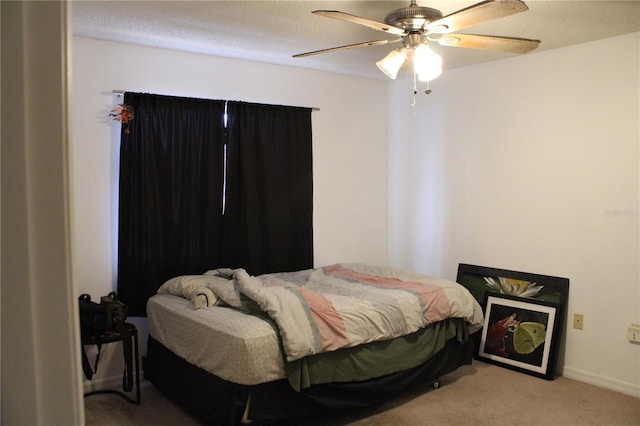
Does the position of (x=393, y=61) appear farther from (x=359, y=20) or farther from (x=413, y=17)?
(x=359, y=20)

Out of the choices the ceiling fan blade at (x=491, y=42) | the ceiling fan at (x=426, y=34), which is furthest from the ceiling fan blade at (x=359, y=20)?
the ceiling fan blade at (x=491, y=42)

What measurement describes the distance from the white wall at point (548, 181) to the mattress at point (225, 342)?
2361 mm

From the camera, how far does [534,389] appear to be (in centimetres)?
373

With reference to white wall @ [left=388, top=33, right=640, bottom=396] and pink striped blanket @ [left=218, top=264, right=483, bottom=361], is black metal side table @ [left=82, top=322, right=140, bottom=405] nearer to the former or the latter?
pink striped blanket @ [left=218, top=264, right=483, bottom=361]

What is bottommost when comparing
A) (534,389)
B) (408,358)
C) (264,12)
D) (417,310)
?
(534,389)

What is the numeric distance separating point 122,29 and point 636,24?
3259 mm

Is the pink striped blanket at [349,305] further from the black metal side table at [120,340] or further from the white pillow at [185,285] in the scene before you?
the black metal side table at [120,340]

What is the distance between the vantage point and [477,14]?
2.34 m

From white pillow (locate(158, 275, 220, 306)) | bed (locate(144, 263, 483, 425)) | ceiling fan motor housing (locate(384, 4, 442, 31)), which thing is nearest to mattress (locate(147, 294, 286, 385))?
bed (locate(144, 263, 483, 425))

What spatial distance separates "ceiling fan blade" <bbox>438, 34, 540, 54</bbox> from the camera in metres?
2.62

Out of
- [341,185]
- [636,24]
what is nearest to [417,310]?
[341,185]

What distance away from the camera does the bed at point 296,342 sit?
282cm

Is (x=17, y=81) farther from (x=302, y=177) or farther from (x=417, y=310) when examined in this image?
(x=302, y=177)

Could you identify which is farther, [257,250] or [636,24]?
[257,250]
